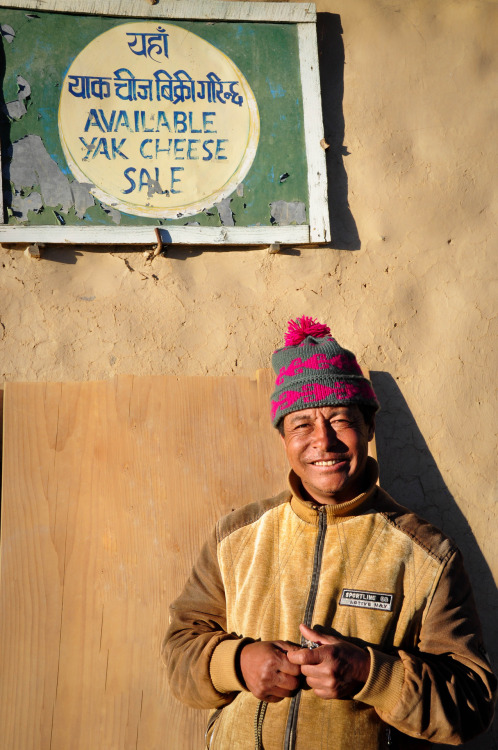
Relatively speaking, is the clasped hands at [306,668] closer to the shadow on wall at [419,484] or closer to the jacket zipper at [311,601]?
the jacket zipper at [311,601]

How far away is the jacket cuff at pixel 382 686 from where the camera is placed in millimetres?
1755

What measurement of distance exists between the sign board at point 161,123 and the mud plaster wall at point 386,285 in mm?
134

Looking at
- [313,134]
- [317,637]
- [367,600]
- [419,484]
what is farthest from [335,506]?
[313,134]

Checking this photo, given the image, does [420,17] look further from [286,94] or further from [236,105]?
[236,105]

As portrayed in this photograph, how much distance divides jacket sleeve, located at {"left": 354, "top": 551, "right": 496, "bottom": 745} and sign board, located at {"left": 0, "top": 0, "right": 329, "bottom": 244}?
1.76 m

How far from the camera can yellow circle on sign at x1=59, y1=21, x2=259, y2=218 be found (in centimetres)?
290

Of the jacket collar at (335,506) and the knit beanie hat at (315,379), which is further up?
the knit beanie hat at (315,379)

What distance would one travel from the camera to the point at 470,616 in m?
1.92

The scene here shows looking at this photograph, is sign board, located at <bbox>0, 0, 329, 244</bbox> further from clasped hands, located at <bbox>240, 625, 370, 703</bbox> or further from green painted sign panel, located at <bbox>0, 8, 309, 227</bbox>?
clasped hands, located at <bbox>240, 625, 370, 703</bbox>

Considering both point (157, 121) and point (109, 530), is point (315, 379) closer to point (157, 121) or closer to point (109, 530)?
point (109, 530)

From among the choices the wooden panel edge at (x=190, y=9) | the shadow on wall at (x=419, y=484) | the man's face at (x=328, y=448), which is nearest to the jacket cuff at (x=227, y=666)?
the man's face at (x=328, y=448)

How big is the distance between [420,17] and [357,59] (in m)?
0.41

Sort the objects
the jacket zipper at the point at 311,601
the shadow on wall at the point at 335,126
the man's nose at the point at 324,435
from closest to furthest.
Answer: the jacket zipper at the point at 311,601 → the man's nose at the point at 324,435 → the shadow on wall at the point at 335,126

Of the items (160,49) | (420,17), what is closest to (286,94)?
(160,49)
